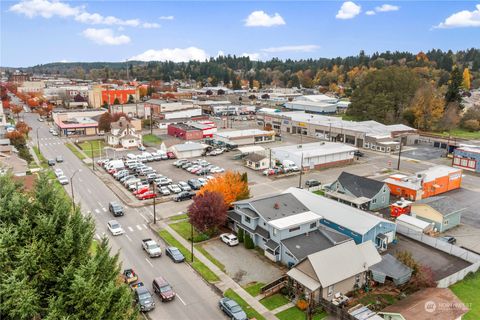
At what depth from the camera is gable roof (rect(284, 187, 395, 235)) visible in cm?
2752

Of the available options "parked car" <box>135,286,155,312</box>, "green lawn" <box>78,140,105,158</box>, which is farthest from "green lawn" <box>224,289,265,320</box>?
"green lawn" <box>78,140,105,158</box>

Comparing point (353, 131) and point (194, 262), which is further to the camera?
point (353, 131)

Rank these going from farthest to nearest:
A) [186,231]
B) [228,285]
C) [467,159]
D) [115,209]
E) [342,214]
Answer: [467,159] → [115,209] → [186,231] → [342,214] → [228,285]

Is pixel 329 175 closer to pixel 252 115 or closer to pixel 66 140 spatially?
pixel 66 140

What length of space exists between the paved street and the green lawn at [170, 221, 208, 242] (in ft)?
7.13

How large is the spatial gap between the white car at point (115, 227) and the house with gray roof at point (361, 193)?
1989cm

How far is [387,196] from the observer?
1467 inches

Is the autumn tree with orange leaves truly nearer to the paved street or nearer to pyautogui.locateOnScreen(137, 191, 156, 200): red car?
the paved street

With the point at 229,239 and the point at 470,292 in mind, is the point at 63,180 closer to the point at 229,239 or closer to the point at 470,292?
the point at 229,239

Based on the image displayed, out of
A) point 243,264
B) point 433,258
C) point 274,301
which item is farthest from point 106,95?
point 433,258

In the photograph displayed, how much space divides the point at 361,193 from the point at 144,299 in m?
23.8

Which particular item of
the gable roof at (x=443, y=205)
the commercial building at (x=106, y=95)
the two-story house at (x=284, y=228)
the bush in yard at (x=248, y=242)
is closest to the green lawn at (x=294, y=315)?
the two-story house at (x=284, y=228)

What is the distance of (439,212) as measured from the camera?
31188 mm

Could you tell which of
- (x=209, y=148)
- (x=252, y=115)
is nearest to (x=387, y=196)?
(x=209, y=148)
